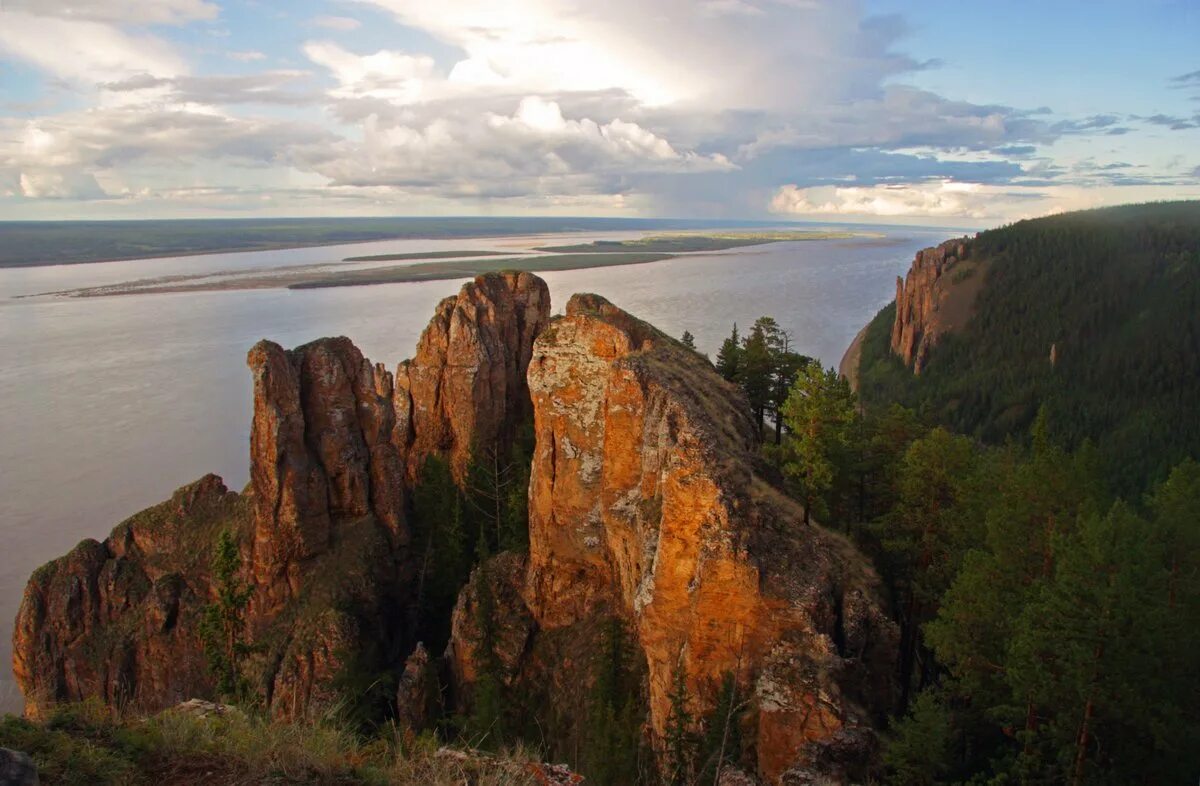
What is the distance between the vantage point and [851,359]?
111000 millimetres

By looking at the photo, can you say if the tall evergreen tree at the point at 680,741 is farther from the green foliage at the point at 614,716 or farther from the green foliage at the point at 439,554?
the green foliage at the point at 439,554

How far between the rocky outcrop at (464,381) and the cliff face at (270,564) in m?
1.55

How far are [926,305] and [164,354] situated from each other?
109 metres

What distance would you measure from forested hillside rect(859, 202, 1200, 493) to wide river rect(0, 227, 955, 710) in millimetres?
16107

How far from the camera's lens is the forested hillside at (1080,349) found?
91000 mm

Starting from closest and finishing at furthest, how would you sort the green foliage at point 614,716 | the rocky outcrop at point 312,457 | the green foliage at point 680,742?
the green foliage at point 680,742 → the green foliage at point 614,716 → the rocky outcrop at point 312,457

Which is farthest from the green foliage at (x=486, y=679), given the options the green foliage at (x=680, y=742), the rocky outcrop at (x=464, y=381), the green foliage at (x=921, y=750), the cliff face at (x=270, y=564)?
the green foliage at (x=921, y=750)

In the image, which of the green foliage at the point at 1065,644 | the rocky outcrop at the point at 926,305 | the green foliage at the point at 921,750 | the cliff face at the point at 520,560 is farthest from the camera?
the rocky outcrop at the point at 926,305

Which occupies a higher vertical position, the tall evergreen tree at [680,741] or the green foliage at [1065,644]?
the green foliage at [1065,644]

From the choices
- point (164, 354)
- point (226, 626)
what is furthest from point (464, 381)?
point (164, 354)

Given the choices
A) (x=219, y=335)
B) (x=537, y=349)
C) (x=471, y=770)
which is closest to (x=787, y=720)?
(x=471, y=770)

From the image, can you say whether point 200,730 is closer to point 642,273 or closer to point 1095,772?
point 1095,772

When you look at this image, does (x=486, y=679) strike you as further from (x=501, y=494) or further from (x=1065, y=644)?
(x=1065, y=644)

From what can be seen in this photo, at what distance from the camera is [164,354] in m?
95.1
